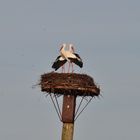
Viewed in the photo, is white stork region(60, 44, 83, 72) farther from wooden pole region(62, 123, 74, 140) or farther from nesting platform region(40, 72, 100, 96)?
wooden pole region(62, 123, 74, 140)

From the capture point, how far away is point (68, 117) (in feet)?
82.8

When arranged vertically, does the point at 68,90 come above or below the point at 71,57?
below

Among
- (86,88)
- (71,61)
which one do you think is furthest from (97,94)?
(71,61)

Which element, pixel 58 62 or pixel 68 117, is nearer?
pixel 68 117

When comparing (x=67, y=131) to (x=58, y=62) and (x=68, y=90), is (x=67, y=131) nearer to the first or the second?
(x=68, y=90)

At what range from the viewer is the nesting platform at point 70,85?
82.7 ft

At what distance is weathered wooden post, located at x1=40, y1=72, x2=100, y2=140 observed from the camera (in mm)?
25234

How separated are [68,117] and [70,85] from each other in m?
1.29

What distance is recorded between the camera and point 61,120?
2534cm

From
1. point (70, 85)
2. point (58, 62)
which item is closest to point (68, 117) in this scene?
point (70, 85)

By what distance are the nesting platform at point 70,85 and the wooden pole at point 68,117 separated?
1.08 feet

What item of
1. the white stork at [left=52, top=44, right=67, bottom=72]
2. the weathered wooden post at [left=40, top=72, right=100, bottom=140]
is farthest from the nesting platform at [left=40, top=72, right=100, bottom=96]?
the white stork at [left=52, top=44, right=67, bottom=72]

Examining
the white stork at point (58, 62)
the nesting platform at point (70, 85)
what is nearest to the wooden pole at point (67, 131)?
the nesting platform at point (70, 85)

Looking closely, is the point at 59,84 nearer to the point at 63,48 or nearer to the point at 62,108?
the point at 62,108
